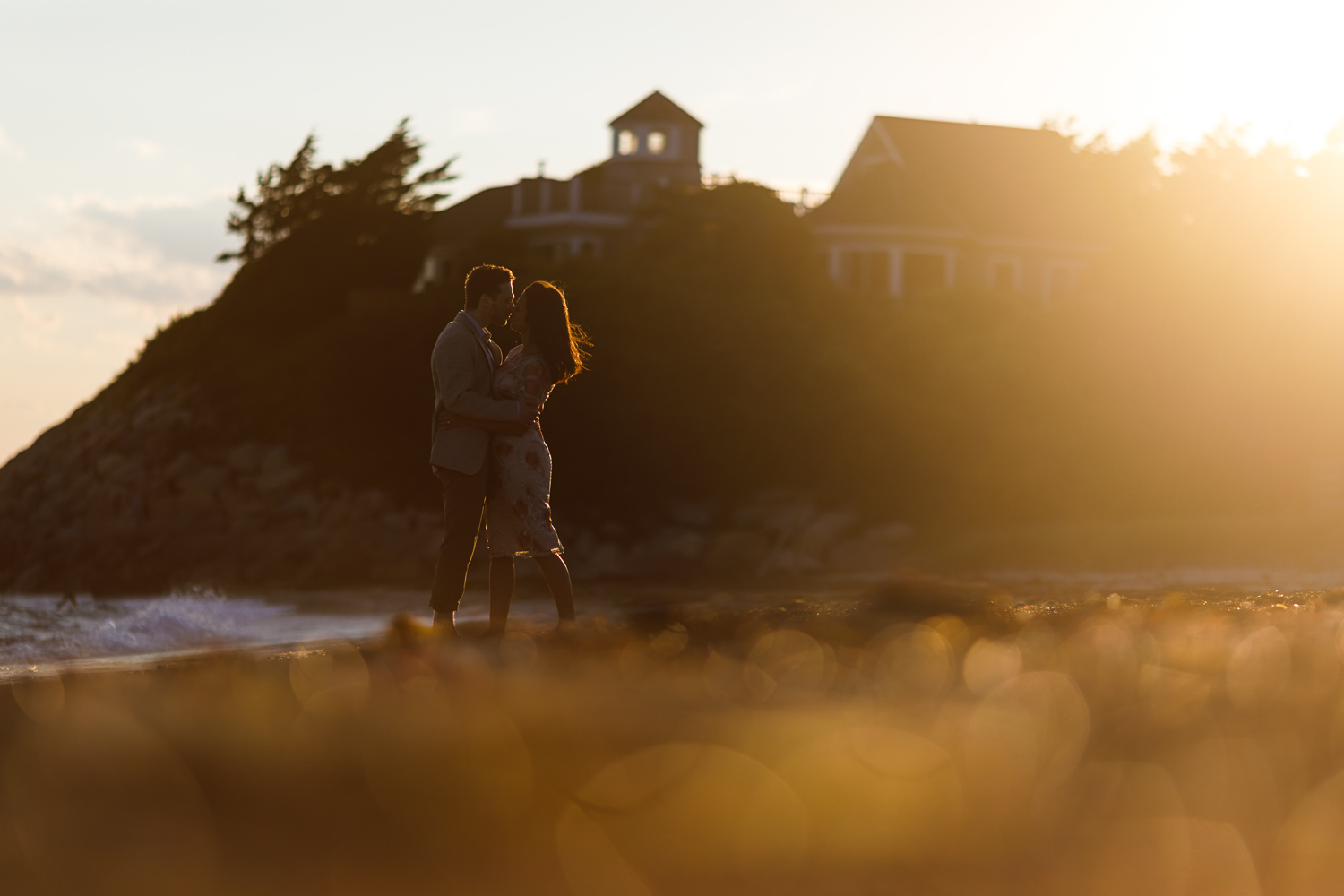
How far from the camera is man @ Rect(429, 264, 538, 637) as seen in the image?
7.08 m

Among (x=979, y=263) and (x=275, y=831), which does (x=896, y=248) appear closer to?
(x=979, y=263)

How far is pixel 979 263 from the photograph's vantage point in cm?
4122

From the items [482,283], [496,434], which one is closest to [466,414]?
[496,434]

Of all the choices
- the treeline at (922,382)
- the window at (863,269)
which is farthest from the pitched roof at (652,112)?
the treeline at (922,382)

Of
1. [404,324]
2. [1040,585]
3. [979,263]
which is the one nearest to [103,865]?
[1040,585]

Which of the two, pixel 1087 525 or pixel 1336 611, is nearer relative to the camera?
pixel 1336 611

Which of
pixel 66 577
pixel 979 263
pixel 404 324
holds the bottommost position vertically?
pixel 66 577

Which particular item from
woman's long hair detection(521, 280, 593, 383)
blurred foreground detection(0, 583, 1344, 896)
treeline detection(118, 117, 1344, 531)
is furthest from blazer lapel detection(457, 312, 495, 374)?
treeline detection(118, 117, 1344, 531)

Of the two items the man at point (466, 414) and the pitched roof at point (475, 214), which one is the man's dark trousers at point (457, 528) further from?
the pitched roof at point (475, 214)

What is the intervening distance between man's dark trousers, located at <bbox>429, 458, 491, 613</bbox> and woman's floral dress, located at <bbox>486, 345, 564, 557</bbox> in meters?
0.09

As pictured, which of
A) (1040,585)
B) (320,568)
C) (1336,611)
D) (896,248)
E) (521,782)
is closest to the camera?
(521,782)

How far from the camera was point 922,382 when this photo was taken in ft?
97.9

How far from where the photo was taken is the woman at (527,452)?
7.24m

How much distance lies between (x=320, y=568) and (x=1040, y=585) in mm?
15395
